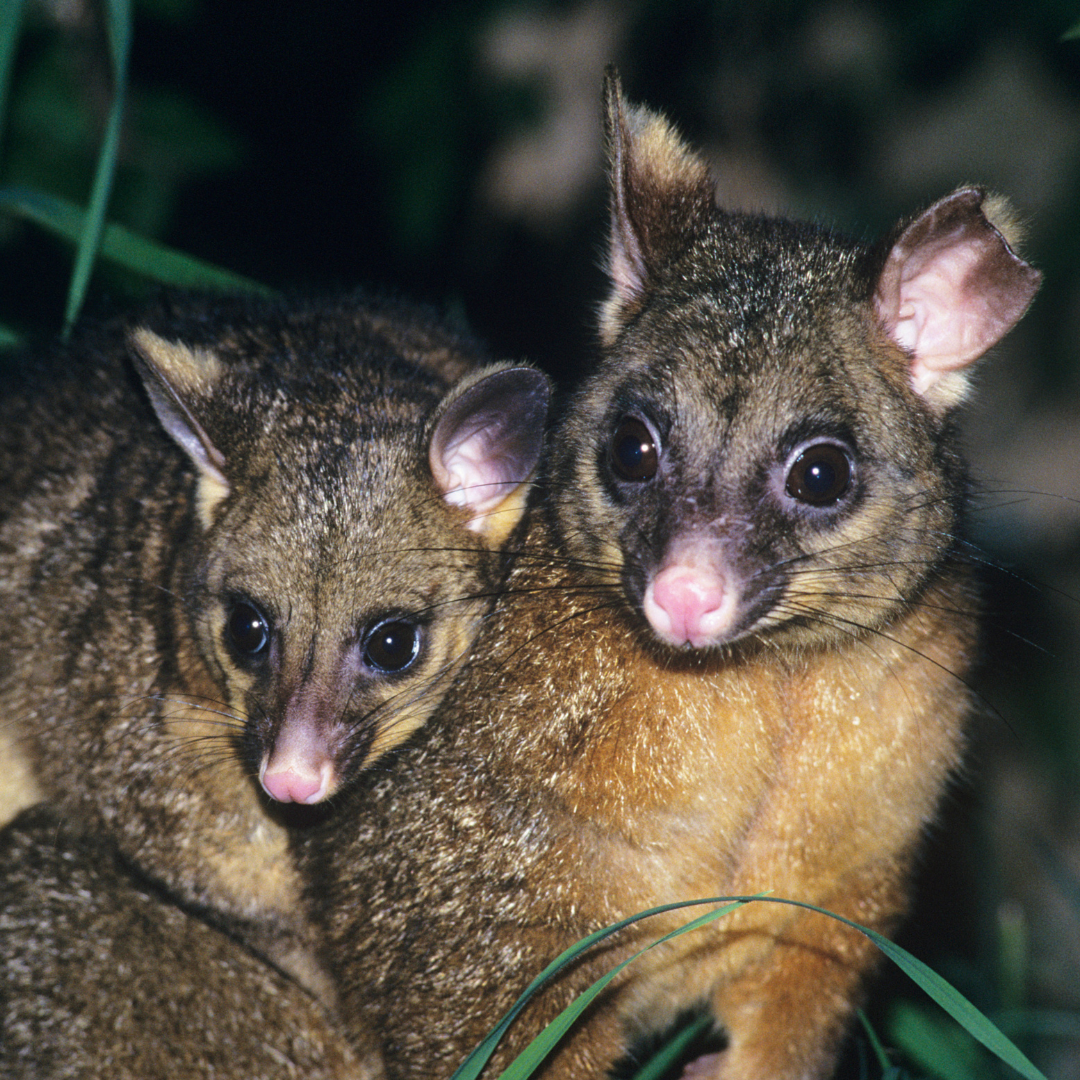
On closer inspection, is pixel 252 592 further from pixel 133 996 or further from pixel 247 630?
pixel 133 996

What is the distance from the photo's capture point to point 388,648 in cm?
255

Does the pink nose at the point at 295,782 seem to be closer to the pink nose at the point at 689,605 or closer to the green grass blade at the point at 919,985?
the green grass blade at the point at 919,985

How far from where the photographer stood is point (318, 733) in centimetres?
235

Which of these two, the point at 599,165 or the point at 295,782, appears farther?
the point at 599,165

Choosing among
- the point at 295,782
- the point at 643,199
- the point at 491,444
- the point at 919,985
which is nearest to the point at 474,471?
the point at 491,444

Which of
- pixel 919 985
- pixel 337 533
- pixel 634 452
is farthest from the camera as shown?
pixel 337 533

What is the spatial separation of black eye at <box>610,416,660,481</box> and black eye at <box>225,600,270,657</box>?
0.82 m

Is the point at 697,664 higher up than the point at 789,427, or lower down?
lower down

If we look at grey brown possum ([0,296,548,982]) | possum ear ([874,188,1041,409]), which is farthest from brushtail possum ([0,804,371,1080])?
possum ear ([874,188,1041,409])

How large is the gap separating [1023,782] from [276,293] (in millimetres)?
3989

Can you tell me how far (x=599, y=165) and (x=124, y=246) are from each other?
5.92 feet

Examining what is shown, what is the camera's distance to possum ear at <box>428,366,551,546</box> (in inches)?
96.8

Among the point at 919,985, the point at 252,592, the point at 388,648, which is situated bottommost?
the point at 919,985

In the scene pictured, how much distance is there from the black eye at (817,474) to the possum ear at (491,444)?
555 millimetres
